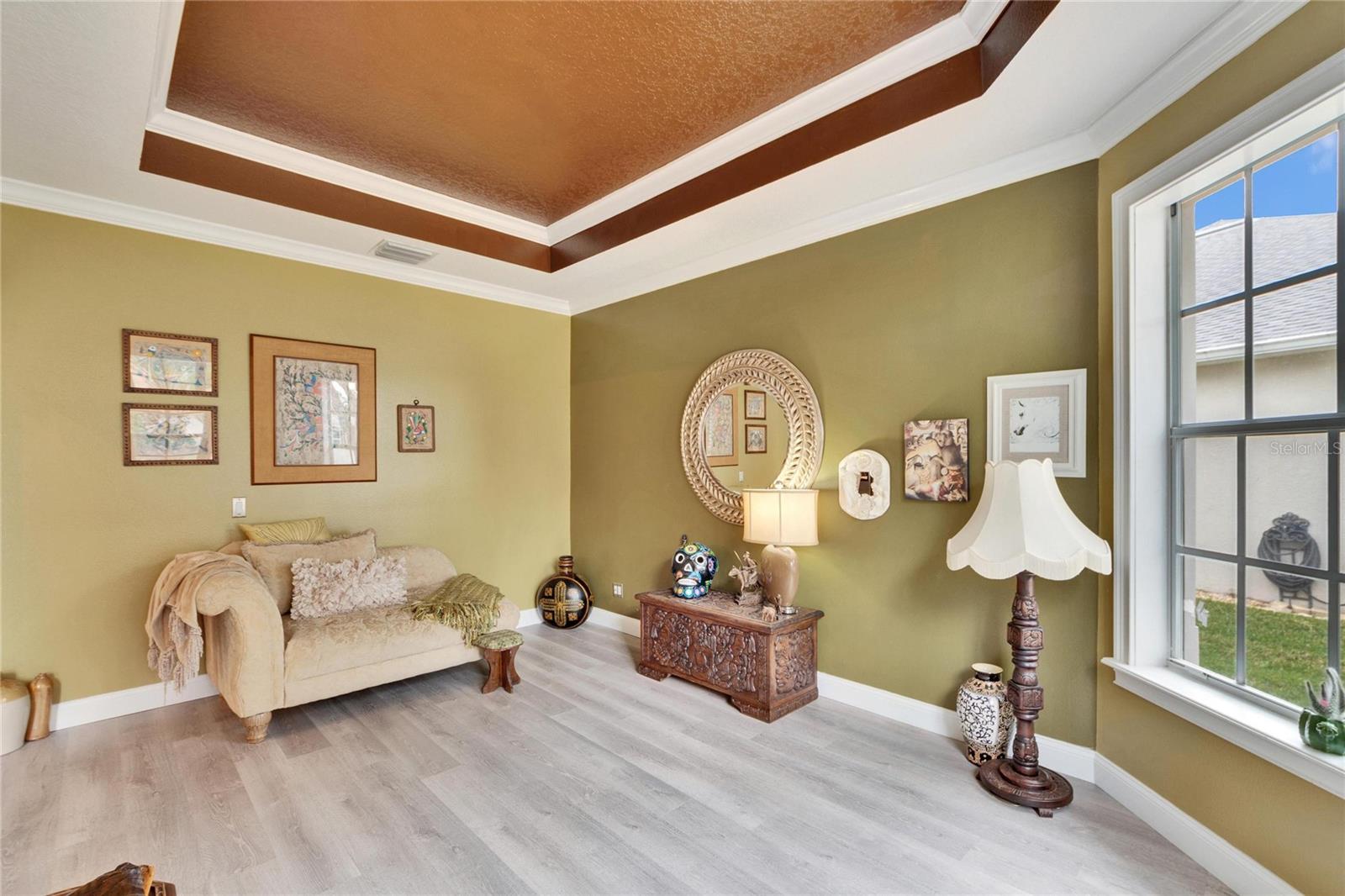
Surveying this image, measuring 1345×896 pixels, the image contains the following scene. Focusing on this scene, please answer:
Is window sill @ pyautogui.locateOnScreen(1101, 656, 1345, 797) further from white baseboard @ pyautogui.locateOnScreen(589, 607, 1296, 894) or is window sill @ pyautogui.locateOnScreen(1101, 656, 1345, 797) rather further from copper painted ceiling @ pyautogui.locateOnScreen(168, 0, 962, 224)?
copper painted ceiling @ pyautogui.locateOnScreen(168, 0, 962, 224)

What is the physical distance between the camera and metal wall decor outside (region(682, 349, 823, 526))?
350 centimetres

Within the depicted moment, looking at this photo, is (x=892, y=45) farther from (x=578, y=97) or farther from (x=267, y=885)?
(x=267, y=885)

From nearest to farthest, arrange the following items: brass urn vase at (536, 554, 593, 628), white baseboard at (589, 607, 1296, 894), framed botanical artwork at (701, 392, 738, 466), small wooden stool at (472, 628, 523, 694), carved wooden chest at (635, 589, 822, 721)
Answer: white baseboard at (589, 607, 1296, 894)
carved wooden chest at (635, 589, 822, 721)
small wooden stool at (472, 628, 523, 694)
framed botanical artwork at (701, 392, 738, 466)
brass urn vase at (536, 554, 593, 628)

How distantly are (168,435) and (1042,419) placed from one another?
15.1 feet

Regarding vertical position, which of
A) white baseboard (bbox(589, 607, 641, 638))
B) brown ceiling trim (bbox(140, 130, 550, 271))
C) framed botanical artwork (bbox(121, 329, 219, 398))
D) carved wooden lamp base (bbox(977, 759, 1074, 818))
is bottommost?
white baseboard (bbox(589, 607, 641, 638))

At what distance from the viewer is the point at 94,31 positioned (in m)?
1.92

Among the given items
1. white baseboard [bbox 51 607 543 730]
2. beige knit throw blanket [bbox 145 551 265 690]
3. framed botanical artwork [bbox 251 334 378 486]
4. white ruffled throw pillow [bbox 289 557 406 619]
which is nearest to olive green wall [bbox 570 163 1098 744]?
white ruffled throw pillow [bbox 289 557 406 619]

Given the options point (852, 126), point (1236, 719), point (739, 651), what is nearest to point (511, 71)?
point (852, 126)

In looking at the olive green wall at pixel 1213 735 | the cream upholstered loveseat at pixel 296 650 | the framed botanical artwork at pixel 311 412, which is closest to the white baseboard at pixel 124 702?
the cream upholstered loveseat at pixel 296 650

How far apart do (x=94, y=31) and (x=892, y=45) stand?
9.33ft

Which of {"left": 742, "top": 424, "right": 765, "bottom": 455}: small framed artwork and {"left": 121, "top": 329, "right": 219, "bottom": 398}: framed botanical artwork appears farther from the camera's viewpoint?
{"left": 742, "top": 424, "right": 765, "bottom": 455}: small framed artwork

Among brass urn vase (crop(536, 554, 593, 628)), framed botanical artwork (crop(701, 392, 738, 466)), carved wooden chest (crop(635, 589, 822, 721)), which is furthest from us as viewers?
brass urn vase (crop(536, 554, 593, 628))

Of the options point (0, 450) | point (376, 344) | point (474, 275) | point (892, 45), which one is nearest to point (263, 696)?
point (0, 450)

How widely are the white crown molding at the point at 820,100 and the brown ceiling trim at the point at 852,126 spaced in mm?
28
